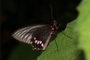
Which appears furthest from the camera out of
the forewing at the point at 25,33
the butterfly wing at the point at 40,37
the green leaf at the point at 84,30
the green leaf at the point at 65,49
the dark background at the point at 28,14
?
the dark background at the point at 28,14

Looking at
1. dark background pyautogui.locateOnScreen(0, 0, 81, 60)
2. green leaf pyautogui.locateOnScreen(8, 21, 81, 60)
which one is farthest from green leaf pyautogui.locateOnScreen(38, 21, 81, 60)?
dark background pyautogui.locateOnScreen(0, 0, 81, 60)

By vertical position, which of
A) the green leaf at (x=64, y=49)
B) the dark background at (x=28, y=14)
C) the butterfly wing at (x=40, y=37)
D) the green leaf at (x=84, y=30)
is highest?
the green leaf at (x=84, y=30)

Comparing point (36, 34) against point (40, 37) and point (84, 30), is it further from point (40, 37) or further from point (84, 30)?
point (84, 30)

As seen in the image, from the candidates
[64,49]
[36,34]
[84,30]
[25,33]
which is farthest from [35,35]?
[84,30]

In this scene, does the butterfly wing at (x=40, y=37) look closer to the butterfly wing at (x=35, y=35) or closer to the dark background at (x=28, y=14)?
the butterfly wing at (x=35, y=35)

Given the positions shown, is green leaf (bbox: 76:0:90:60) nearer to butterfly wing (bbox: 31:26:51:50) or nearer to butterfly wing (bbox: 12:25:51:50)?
butterfly wing (bbox: 12:25:51:50)

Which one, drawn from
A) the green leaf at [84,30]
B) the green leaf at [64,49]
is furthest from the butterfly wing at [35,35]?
the green leaf at [84,30]
